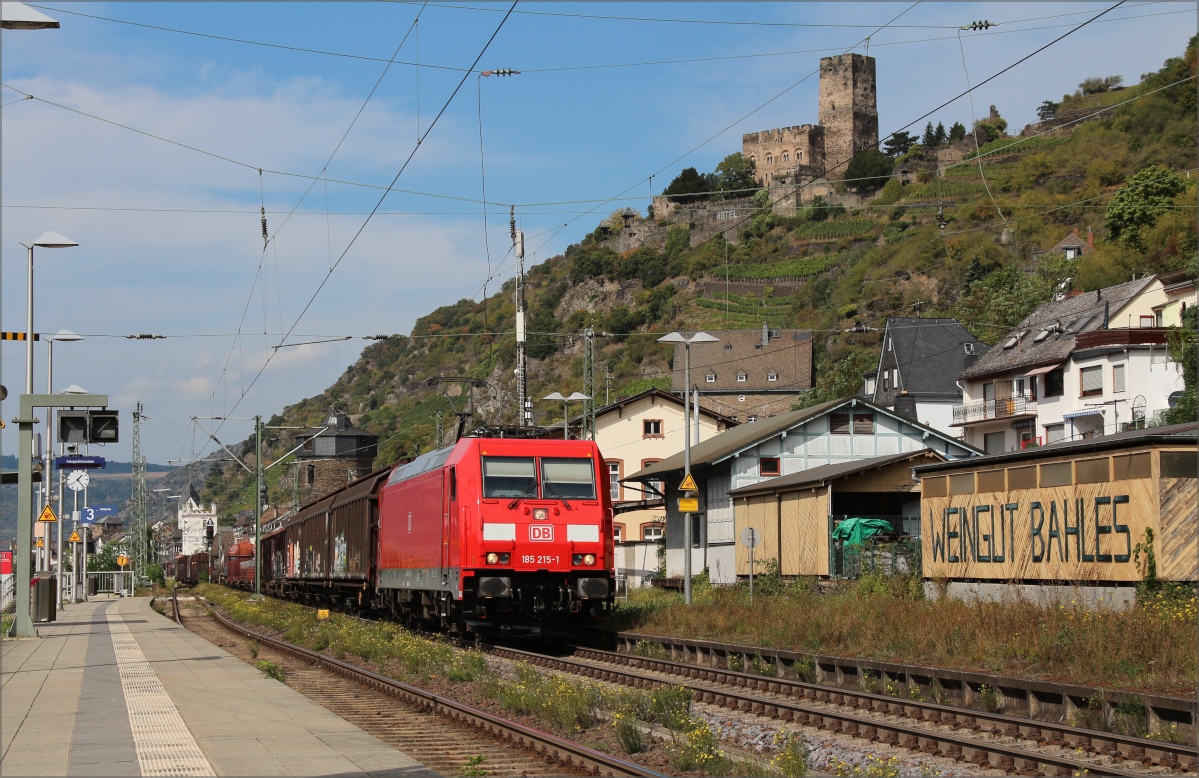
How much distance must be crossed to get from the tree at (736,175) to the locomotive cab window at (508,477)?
513 ft

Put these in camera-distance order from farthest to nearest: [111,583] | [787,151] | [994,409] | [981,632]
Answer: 1. [787,151]
2. [111,583]
3. [994,409]
4. [981,632]

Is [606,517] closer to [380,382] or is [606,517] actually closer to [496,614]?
[496,614]

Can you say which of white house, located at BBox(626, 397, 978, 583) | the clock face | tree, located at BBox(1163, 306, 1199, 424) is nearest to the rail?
tree, located at BBox(1163, 306, 1199, 424)

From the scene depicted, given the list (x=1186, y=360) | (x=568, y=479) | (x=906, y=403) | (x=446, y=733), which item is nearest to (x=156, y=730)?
(x=446, y=733)

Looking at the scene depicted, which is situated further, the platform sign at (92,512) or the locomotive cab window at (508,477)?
the platform sign at (92,512)

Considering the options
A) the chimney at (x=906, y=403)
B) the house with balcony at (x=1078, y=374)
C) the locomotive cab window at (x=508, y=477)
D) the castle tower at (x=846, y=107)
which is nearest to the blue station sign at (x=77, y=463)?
the locomotive cab window at (x=508, y=477)

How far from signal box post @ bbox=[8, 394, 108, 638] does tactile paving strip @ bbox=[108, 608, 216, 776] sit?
6844 mm

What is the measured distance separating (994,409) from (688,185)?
12149 centimetres

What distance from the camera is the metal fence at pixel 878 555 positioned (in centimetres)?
2680

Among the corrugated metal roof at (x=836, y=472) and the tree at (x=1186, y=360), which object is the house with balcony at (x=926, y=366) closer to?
the tree at (x=1186, y=360)

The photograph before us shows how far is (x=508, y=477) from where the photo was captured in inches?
820

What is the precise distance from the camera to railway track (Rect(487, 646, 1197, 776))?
10164 mm

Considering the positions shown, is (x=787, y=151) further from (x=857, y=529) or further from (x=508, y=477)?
(x=508, y=477)

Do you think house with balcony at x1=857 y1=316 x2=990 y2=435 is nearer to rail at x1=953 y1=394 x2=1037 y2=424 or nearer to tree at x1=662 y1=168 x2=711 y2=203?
rail at x1=953 y1=394 x2=1037 y2=424
